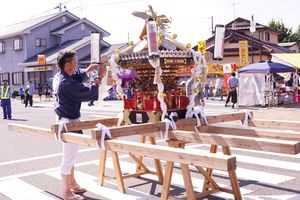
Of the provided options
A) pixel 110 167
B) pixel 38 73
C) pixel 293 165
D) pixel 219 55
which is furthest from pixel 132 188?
pixel 38 73

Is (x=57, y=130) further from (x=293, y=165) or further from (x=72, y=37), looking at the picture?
(x=72, y=37)

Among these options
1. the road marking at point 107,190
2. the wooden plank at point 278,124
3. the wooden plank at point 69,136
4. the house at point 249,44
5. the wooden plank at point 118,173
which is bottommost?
the road marking at point 107,190

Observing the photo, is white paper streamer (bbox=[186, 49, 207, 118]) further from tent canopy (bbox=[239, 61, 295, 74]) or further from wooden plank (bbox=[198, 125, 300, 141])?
tent canopy (bbox=[239, 61, 295, 74])

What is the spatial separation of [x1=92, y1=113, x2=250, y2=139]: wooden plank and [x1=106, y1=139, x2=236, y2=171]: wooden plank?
0.29m

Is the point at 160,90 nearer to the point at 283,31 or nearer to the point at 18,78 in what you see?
the point at 18,78

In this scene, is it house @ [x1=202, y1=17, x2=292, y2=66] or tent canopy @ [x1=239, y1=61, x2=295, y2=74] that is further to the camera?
house @ [x1=202, y1=17, x2=292, y2=66]

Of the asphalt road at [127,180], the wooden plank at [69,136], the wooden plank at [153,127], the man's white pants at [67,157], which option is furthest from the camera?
the asphalt road at [127,180]

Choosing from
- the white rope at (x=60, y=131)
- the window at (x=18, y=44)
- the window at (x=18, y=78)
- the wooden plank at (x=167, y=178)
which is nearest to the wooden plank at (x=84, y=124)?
the white rope at (x=60, y=131)

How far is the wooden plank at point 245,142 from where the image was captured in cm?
387

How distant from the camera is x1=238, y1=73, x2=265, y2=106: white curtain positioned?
20.6 meters

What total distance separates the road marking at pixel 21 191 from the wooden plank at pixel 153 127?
5.85 feet

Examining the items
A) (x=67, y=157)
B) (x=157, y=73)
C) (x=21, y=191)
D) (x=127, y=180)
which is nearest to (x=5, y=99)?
(x=21, y=191)

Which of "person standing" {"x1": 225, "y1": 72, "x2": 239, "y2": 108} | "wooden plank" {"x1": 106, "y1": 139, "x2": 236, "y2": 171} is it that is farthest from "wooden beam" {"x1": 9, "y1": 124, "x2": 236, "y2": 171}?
"person standing" {"x1": 225, "y1": 72, "x2": 239, "y2": 108}

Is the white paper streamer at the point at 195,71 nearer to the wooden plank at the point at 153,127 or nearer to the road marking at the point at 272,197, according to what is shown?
the wooden plank at the point at 153,127
